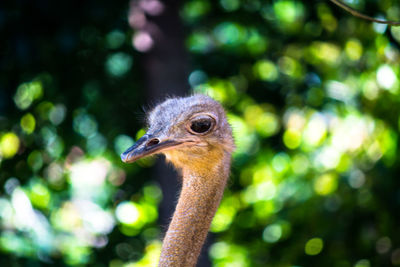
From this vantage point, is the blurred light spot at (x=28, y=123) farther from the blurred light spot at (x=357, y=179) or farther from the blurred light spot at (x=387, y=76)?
the blurred light spot at (x=387, y=76)

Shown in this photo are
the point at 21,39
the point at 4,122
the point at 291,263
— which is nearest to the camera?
the point at 21,39

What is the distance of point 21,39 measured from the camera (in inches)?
139

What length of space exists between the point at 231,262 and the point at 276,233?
56 centimetres

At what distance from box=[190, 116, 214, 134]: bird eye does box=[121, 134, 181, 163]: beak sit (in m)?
0.09

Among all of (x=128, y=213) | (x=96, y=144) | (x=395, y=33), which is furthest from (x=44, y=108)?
(x=395, y=33)

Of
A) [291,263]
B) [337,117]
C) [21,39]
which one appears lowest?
[291,263]

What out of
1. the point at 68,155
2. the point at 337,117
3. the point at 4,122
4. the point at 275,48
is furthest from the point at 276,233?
the point at 4,122

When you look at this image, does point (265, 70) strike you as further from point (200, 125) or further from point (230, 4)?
point (200, 125)

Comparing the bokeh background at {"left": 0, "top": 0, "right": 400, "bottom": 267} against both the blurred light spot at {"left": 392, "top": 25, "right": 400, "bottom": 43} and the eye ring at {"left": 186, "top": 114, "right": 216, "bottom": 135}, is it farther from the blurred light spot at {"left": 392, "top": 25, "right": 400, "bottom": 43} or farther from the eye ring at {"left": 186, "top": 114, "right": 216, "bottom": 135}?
the eye ring at {"left": 186, "top": 114, "right": 216, "bottom": 135}

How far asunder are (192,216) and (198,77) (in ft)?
7.80

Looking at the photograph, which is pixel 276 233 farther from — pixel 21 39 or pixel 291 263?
pixel 21 39

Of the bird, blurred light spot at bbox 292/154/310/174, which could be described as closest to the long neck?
the bird

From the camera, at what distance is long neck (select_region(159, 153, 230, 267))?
7.25 feet

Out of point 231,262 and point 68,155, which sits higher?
point 68,155
